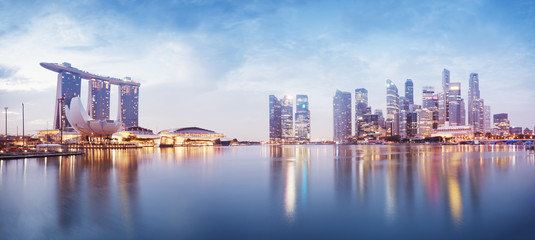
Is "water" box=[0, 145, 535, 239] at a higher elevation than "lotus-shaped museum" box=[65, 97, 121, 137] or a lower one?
lower

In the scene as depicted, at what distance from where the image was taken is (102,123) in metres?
118

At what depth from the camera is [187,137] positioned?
564ft

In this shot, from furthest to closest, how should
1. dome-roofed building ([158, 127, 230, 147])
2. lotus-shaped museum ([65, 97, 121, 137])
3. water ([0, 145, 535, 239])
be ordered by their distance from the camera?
dome-roofed building ([158, 127, 230, 147]) → lotus-shaped museum ([65, 97, 121, 137]) → water ([0, 145, 535, 239])

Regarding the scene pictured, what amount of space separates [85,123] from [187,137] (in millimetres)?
61047

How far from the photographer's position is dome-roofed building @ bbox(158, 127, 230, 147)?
161 metres

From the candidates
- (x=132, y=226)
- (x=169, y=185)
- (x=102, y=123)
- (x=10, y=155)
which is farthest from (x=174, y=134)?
(x=132, y=226)

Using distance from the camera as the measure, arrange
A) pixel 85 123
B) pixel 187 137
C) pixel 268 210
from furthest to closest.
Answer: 1. pixel 187 137
2. pixel 85 123
3. pixel 268 210

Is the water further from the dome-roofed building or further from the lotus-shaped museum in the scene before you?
the dome-roofed building

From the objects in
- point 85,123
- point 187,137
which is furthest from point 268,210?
point 187,137

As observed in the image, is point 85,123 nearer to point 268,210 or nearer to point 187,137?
point 187,137

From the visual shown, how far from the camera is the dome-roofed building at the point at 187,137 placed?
161 m

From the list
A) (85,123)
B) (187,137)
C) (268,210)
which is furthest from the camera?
(187,137)

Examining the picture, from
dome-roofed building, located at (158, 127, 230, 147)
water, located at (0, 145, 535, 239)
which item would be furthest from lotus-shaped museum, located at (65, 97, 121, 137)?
water, located at (0, 145, 535, 239)

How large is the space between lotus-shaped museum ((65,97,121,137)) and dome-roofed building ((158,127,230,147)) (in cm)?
3492
